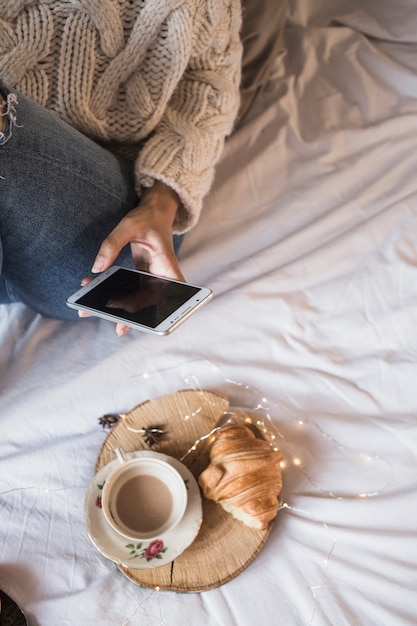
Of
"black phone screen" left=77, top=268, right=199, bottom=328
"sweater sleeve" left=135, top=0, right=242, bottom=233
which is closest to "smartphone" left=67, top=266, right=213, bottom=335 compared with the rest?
"black phone screen" left=77, top=268, right=199, bottom=328

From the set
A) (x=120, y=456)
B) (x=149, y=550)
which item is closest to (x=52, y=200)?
(x=120, y=456)

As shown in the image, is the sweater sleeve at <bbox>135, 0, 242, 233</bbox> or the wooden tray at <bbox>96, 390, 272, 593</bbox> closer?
the wooden tray at <bbox>96, 390, 272, 593</bbox>

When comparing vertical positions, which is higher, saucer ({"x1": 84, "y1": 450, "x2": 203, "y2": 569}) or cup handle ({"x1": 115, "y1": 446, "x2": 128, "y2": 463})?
cup handle ({"x1": 115, "y1": 446, "x2": 128, "y2": 463})

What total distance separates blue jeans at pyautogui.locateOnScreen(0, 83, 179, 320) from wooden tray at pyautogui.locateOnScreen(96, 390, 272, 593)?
212 millimetres

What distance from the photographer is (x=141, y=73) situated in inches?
30.2

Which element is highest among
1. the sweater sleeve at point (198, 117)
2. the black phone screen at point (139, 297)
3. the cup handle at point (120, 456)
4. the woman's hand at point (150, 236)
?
the sweater sleeve at point (198, 117)

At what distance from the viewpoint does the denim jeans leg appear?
26.5 inches

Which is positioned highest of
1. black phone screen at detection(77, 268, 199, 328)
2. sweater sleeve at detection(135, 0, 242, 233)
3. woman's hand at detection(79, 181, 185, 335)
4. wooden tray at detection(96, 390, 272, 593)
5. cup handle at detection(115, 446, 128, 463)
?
sweater sleeve at detection(135, 0, 242, 233)

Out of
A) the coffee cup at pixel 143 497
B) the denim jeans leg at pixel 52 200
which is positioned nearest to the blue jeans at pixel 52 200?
the denim jeans leg at pixel 52 200

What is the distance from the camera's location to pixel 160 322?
65 centimetres

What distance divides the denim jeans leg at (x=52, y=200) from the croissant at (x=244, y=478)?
0.31m

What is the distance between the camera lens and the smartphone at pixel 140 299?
0.65 metres

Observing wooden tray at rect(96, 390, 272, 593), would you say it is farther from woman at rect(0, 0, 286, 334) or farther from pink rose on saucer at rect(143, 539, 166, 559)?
woman at rect(0, 0, 286, 334)

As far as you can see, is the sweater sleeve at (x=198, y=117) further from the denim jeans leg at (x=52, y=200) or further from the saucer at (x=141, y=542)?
the saucer at (x=141, y=542)
